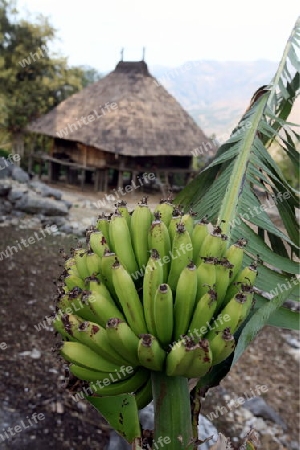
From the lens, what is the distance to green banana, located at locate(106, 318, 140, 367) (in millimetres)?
1173

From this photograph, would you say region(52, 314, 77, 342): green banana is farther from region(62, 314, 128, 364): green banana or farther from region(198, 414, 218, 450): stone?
region(198, 414, 218, 450): stone

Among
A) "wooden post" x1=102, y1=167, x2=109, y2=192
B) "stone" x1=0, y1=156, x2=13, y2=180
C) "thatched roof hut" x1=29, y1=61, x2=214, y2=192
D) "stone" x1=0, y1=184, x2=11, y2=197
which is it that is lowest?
"wooden post" x1=102, y1=167, x2=109, y2=192

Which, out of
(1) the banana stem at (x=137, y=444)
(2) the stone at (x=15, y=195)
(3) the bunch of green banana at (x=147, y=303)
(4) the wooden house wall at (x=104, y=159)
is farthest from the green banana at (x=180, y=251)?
(4) the wooden house wall at (x=104, y=159)

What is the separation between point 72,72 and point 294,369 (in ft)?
50.7

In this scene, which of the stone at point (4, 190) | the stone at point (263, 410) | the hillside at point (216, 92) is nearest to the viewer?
the stone at point (263, 410)

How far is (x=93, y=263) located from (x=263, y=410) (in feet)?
12.7

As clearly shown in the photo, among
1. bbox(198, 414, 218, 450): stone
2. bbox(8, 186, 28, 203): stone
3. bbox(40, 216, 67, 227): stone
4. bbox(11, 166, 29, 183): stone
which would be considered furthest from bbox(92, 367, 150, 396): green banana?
bbox(11, 166, 29, 183): stone

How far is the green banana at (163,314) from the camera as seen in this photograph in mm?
1200

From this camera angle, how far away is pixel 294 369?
555 centimetres

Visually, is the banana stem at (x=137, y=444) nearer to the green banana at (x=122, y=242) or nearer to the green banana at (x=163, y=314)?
the green banana at (x=163, y=314)

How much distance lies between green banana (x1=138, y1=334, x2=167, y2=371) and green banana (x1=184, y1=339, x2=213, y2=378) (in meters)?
0.08

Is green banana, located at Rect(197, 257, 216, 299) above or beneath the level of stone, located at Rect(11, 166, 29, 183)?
above

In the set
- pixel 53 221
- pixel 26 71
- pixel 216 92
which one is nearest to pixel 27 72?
pixel 26 71

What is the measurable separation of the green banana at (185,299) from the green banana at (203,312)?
0.02 metres
